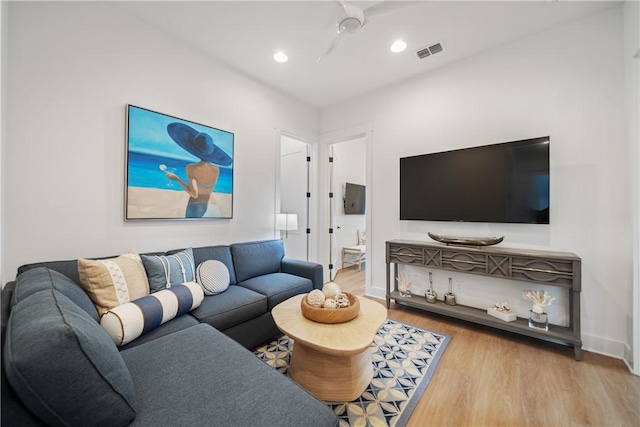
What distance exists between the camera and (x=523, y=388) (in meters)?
1.70

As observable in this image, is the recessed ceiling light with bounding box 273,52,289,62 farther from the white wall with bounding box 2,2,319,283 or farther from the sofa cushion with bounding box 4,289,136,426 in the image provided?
the sofa cushion with bounding box 4,289,136,426

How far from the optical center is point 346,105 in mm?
3854

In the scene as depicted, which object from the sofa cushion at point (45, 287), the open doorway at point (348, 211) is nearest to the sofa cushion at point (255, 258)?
the sofa cushion at point (45, 287)

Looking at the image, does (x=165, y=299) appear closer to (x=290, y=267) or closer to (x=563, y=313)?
(x=290, y=267)

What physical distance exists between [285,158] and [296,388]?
4.03 m

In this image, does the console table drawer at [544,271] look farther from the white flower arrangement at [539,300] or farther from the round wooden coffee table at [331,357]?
the round wooden coffee table at [331,357]

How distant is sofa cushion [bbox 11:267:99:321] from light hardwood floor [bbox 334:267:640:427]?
195cm

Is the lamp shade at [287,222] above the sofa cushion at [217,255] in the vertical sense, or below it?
above

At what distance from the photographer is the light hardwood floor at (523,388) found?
1463 millimetres

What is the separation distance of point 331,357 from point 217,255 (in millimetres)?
1565

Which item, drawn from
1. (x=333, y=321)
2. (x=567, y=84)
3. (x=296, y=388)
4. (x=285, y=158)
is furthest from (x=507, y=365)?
(x=285, y=158)

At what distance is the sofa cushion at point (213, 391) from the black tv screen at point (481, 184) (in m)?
2.49

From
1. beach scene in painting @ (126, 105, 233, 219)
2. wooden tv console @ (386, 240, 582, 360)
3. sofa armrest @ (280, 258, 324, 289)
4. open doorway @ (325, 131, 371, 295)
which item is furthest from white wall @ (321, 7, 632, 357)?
beach scene in painting @ (126, 105, 233, 219)

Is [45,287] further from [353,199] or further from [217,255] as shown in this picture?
[353,199]
